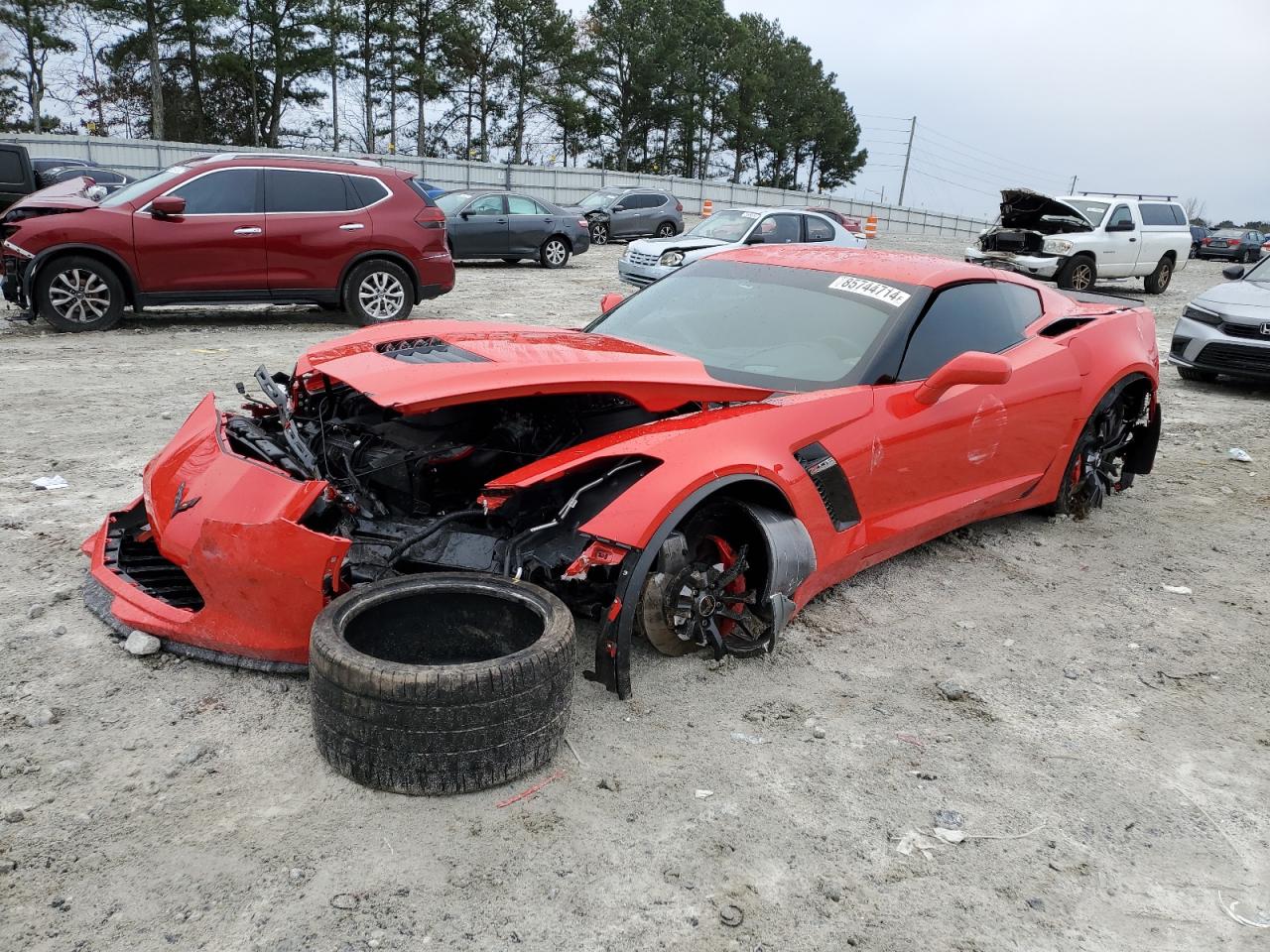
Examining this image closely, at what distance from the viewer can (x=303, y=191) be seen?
10383 mm

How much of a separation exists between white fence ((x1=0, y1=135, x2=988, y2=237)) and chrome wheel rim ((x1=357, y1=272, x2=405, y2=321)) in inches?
396

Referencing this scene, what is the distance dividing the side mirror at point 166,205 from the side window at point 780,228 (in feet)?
28.0

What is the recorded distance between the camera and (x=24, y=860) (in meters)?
2.34

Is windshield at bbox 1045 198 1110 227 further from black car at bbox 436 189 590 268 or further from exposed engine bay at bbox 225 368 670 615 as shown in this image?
exposed engine bay at bbox 225 368 670 615

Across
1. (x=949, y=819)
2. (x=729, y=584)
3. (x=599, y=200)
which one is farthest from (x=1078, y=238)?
(x=949, y=819)

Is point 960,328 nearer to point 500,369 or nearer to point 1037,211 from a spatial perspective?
point 500,369

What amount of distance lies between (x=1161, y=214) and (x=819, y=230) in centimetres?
776

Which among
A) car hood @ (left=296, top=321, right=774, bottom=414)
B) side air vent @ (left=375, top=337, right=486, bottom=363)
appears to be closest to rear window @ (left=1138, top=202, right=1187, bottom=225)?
car hood @ (left=296, top=321, right=774, bottom=414)

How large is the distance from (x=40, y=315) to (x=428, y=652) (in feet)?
28.6

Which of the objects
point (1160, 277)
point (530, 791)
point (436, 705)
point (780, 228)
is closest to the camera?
point (436, 705)

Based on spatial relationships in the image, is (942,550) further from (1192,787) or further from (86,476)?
(86,476)

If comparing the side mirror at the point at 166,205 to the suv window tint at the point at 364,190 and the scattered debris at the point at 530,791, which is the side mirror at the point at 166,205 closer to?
the suv window tint at the point at 364,190

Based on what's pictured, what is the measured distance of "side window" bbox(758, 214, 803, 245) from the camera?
597 inches

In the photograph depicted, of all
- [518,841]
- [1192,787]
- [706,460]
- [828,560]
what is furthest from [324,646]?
→ [1192,787]
